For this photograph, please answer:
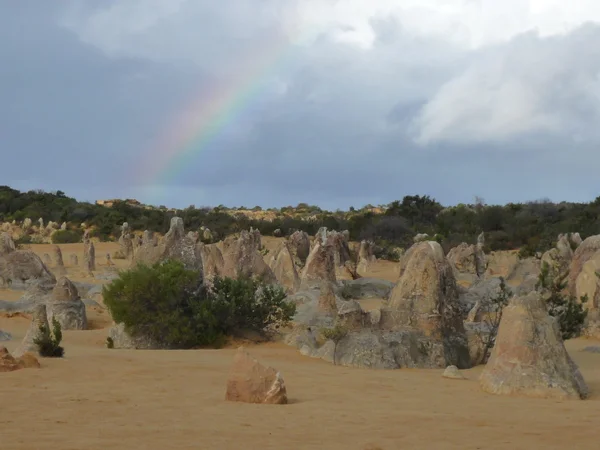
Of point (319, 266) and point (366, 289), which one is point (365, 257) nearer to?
point (366, 289)

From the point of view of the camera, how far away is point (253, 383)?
809 centimetres

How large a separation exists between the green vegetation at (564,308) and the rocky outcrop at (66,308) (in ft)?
34.0

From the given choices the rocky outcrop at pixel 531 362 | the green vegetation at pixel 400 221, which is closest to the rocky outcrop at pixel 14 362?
the rocky outcrop at pixel 531 362

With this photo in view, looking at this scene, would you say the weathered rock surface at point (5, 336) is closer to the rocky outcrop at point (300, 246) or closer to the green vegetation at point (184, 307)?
the green vegetation at point (184, 307)

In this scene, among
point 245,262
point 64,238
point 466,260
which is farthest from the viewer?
point 64,238

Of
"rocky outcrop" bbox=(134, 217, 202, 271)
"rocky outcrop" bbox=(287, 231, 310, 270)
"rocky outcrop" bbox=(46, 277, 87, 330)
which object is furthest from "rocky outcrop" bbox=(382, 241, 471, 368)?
"rocky outcrop" bbox=(287, 231, 310, 270)

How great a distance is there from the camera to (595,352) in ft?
46.3

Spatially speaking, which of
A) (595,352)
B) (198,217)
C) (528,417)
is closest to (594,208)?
(198,217)

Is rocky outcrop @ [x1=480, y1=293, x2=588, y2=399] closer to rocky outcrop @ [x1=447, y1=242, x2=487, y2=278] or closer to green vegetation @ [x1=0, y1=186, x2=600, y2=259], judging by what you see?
rocky outcrop @ [x1=447, y1=242, x2=487, y2=278]

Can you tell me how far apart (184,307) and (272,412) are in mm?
7992

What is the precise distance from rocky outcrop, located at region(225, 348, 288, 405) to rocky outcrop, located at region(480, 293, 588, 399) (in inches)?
109

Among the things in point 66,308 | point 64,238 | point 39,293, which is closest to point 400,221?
point 64,238

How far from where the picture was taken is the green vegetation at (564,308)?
16038 mm

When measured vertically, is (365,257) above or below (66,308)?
above
